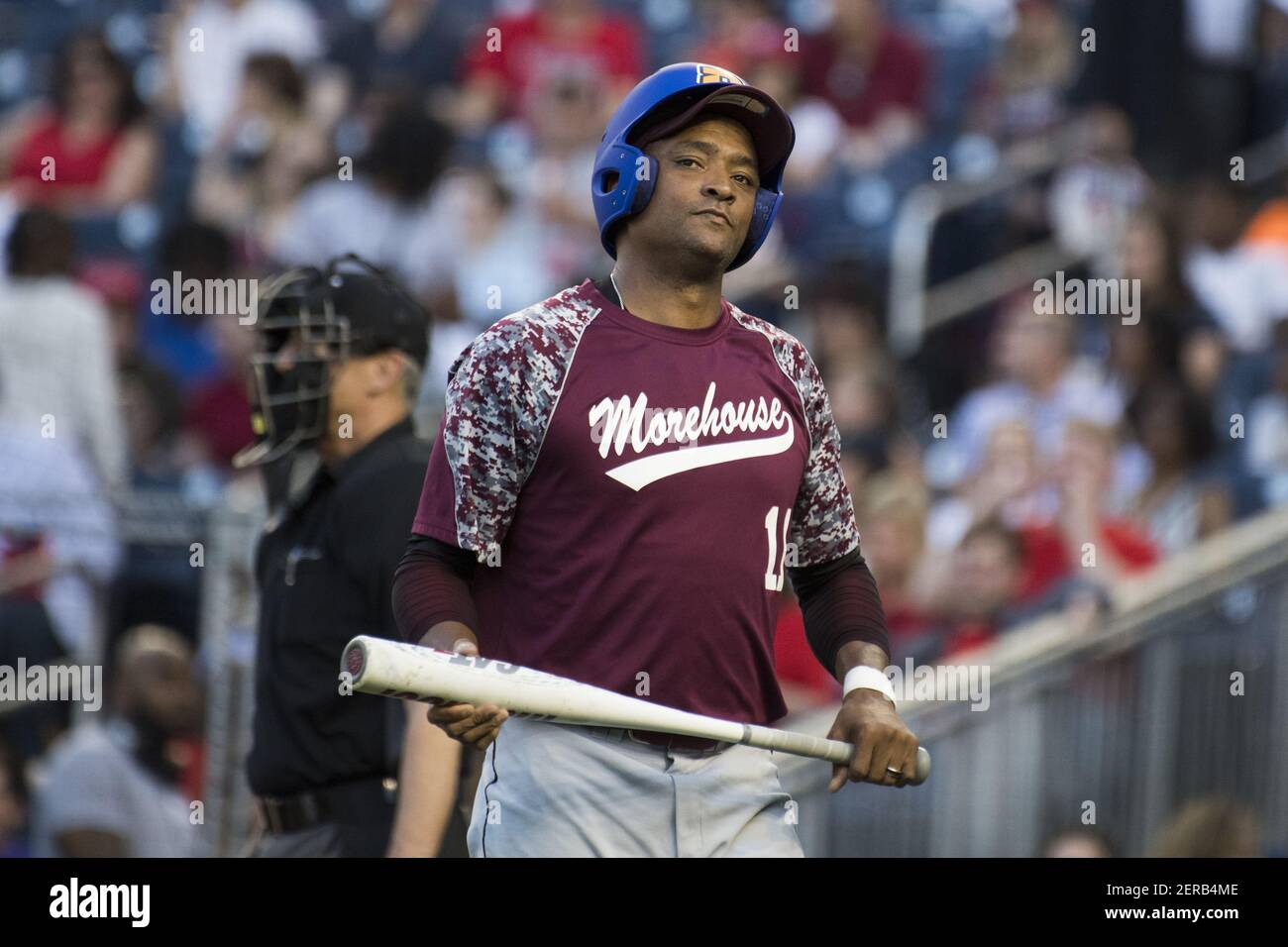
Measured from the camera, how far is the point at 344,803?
449cm

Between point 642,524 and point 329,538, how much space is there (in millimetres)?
1367

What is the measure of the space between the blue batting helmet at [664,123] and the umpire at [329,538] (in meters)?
1.17

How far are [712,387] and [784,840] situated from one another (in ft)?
2.66

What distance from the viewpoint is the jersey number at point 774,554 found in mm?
3525

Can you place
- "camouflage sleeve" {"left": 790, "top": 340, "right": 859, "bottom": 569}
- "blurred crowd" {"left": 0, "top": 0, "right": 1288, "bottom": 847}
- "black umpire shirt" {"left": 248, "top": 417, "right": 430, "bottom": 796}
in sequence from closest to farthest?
"camouflage sleeve" {"left": 790, "top": 340, "right": 859, "bottom": 569} → "black umpire shirt" {"left": 248, "top": 417, "right": 430, "bottom": 796} → "blurred crowd" {"left": 0, "top": 0, "right": 1288, "bottom": 847}

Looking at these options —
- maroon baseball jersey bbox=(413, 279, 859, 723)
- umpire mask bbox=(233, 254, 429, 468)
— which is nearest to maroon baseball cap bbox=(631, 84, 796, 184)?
maroon baseball jersey bbox=(413, 279, 859, 723)

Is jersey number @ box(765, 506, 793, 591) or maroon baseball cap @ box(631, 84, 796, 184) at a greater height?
maroon baseball cap @ box(631, 84, 796, 184)

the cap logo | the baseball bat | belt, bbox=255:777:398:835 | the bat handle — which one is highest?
the cap logo

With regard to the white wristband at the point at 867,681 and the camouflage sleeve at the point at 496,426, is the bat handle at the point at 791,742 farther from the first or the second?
the camouflage sleeve at the point at 496,426

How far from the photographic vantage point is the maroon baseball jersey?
11.1 feet

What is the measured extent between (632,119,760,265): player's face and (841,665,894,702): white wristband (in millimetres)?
776

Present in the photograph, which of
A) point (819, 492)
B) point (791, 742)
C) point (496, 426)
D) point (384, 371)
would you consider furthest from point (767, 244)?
point (791, 742)

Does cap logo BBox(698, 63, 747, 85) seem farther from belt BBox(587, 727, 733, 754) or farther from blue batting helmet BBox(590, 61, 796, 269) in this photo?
belt BBox(587, 727, 733, 754)
